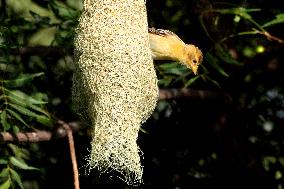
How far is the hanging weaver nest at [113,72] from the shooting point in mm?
1590

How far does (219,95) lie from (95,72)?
3.49ft

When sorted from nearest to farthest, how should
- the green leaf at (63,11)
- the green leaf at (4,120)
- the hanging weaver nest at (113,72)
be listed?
the hanging weaver nest at (113,72), the green leaf at (4,120), the green leaf at (63,11)

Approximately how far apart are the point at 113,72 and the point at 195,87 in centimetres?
117

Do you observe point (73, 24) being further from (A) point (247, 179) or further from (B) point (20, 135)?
(A) point (247, 179)

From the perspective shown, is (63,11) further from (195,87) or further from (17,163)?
(195,87)

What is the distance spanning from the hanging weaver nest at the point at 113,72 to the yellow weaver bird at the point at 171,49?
0.06m

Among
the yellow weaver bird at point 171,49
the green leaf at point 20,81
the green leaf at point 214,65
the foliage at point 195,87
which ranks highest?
the yellow weaver bird at point 171,49

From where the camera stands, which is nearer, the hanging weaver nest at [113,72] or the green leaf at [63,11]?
the hanging weaver nest at [113,72]

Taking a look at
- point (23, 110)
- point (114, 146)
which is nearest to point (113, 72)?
point (114, 146)

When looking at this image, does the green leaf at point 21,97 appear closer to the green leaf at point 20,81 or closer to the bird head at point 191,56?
the green leaf at point 20,81

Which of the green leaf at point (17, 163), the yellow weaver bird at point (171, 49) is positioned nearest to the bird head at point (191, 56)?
the yellow weaver bird at point (171, 49)

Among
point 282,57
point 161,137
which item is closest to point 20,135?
point 161,137

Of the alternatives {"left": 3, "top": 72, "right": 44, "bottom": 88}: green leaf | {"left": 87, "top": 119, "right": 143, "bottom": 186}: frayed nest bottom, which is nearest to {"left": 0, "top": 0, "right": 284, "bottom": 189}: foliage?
{"left": 3, "top": 72, "right": 44, "bottom": 88}: green leaf

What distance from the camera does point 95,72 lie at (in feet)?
5.24
